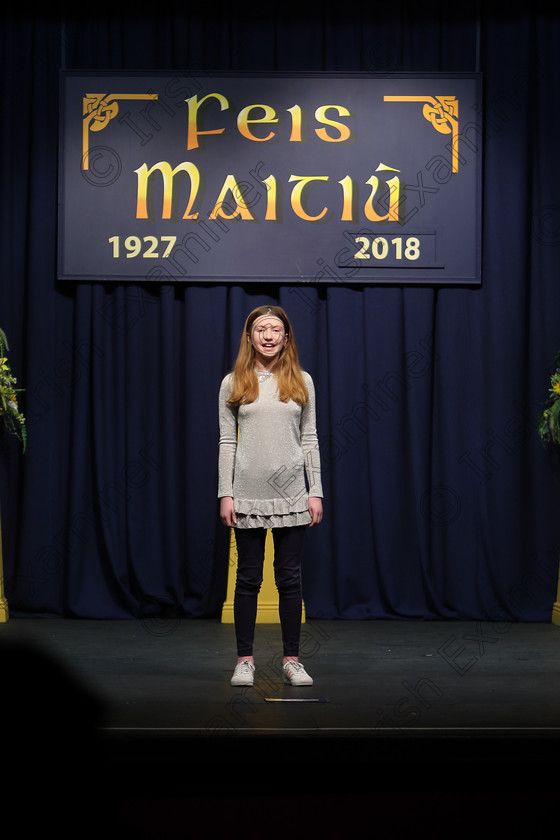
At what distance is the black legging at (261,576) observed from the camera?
10.6ft

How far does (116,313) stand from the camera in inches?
183

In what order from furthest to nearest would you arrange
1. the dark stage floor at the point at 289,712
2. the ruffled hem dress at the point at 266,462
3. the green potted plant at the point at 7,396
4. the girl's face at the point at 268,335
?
the green potted plant at the point at 7,396 < the girl's face at the point at 268,335 < the ruffled hem dress at the point at 266,462 < the dark stage floor at the point at 289,712

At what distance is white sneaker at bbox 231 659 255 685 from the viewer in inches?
127

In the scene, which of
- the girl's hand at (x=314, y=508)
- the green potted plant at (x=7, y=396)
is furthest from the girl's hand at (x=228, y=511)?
the green potted plant at (x=7, y=396)

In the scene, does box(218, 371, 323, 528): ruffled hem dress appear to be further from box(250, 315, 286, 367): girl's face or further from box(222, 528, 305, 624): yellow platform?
box(222, 528, 305, 624): yellow platform

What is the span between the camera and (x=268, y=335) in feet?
10.8

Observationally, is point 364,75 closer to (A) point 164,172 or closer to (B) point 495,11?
(B) point 495,11

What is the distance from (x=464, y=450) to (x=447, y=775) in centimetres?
273

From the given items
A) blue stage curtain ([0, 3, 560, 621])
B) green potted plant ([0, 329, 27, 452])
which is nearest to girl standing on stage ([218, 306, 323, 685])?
blue stage curtain ([0, 3, 560, 621])

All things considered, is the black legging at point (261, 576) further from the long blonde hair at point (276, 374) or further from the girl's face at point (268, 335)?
the girl's face at point (268, 335)

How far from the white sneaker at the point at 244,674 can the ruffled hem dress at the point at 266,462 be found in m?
0.48

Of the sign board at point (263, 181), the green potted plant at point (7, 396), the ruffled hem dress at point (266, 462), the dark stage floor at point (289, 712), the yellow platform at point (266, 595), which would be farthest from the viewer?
the sign board at point (263, 181)

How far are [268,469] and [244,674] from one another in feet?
2.31

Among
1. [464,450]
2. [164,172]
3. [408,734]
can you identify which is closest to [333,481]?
[464,450]
